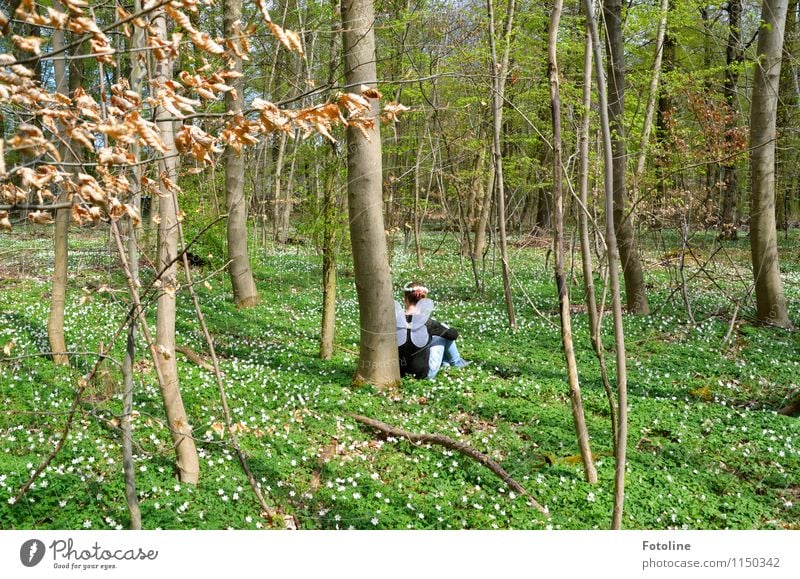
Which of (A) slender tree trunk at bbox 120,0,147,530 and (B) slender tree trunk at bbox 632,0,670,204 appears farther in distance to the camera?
(B) slender tree trunk at bbox 632,0,670,204

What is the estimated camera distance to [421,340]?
23.5 ft

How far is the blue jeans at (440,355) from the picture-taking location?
23.8 ft

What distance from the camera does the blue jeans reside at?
7.26 m

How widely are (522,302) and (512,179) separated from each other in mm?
9163

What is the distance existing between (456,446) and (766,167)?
23.5 feet

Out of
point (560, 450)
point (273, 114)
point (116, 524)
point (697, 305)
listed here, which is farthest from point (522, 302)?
point (273, 114)

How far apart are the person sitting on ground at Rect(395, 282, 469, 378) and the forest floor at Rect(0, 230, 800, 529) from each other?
0.25 metres

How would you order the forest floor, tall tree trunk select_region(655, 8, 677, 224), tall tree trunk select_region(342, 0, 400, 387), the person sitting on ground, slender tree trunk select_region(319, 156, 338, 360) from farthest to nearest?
tall tree trunk select_region(655, 8, 677, 224)
slender tree trunk select_region(319, 156, 338, 360)
the person sitting on ground
tall tree trunk select_region(342, 0, 400, 387)
the forest floor

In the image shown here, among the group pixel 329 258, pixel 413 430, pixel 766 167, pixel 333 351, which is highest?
pixel 766 167

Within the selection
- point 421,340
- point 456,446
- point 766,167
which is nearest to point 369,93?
point 456,446

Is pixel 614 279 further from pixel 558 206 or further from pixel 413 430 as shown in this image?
pixel 413 430

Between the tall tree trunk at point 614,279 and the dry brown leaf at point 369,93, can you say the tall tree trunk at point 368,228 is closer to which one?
the tall tree trunk at point 614,279

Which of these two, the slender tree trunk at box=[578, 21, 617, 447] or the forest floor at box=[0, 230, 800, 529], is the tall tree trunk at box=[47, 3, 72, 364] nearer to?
the forest floor at box=[0, 230, 800, 529]

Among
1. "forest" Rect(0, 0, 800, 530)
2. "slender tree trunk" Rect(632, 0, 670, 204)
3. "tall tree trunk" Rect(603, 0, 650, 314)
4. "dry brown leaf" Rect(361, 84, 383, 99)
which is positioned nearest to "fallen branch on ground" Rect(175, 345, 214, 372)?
"forest" Rect(0, 0, 800, 530)
